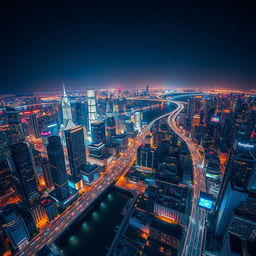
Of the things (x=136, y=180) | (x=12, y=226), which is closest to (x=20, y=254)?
(x=12, y=226)

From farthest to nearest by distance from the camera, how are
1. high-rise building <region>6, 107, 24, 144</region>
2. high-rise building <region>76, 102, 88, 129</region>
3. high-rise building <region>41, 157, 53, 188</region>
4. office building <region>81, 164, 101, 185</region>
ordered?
1. high-rise building <region>76, 102, 88, 129</region>
2. high-rise building <region>6, 107, 24, 144</region>
3. office building <region>81, 164, 101, 185</region>
4. high-rise building <region>41, 157, 53, 188</region>

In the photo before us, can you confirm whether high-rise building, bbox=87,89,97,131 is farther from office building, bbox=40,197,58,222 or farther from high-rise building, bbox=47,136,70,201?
office building, bbox=40,197,58,222

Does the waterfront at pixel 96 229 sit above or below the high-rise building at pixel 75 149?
below

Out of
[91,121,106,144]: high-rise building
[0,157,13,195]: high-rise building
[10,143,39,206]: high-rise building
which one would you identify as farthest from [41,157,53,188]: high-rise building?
[91,121,106,144]: high-rise building

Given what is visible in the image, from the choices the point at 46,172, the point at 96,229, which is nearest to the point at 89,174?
the point at 46,172

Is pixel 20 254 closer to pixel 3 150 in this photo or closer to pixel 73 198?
pixel 73 198

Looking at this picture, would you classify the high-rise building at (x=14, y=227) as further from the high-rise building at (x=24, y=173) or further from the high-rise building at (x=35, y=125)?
the high-rise building at (x=35, y=125)

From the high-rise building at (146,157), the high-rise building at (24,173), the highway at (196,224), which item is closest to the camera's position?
the highway at (196,224)

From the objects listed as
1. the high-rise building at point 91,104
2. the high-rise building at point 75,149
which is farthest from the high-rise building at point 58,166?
the high-rise building at point 91,104
